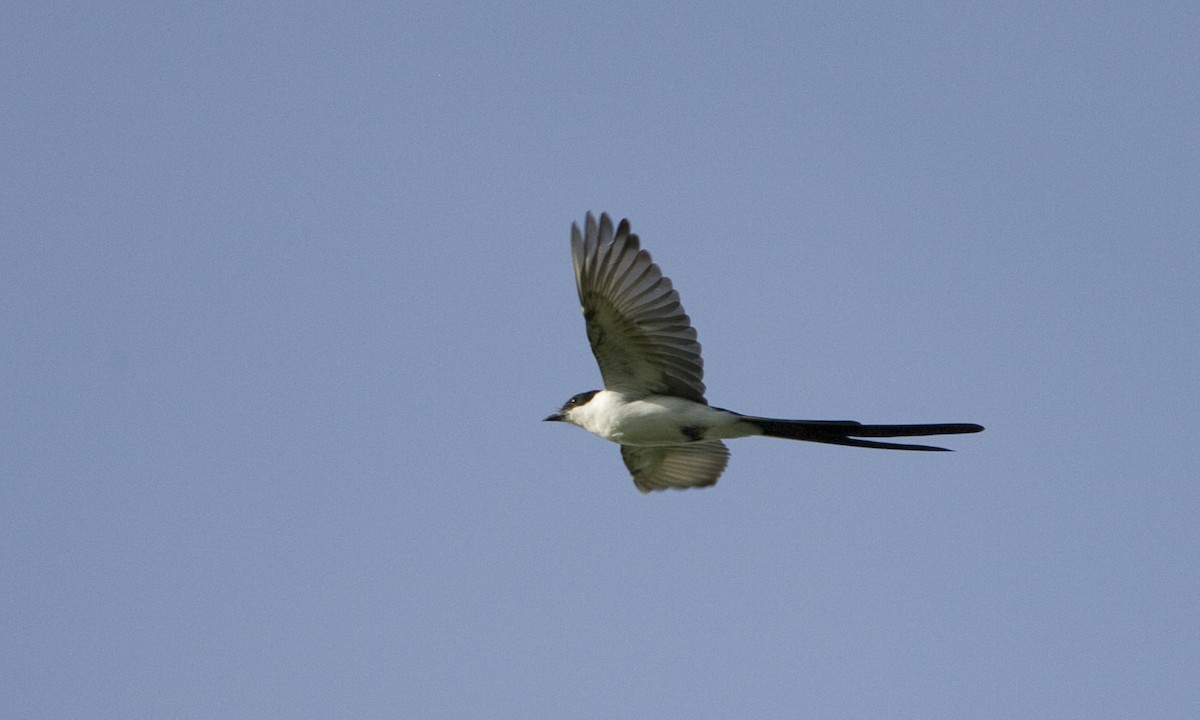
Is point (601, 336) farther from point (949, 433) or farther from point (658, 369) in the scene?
point (949, 433)

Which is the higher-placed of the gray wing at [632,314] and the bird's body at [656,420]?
the gray wing at [632,314]

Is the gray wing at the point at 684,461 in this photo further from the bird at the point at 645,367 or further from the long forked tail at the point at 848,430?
the long forked tail at the point at 848,430

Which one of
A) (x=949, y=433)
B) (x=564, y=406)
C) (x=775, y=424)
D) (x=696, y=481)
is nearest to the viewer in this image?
(x=949, y=433)

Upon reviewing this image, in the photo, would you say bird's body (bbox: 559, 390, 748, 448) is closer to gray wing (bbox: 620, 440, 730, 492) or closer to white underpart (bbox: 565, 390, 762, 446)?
white underpart (bbox: 565, 390, 762, 446)

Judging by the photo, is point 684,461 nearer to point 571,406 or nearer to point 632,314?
point 571,406

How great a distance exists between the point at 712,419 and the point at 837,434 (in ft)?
2.90

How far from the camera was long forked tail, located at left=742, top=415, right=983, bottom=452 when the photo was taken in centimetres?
742

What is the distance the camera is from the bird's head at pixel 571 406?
8.93 m

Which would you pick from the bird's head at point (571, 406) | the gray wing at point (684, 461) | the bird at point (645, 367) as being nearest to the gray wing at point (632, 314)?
the bird at point (645, 367)

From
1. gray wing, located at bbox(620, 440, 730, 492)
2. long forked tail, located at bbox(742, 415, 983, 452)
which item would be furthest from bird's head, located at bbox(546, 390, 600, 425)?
long forked tail, located at bbox(742, 415, 983, 452)

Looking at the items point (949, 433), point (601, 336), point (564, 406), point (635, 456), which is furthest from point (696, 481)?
point (949, 433)

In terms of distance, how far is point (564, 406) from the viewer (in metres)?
9.14

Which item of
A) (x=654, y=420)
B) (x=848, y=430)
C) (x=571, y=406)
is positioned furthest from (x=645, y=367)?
(x=848, y=430)

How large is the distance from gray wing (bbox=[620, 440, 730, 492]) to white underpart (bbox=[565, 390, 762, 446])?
100 centimetres
